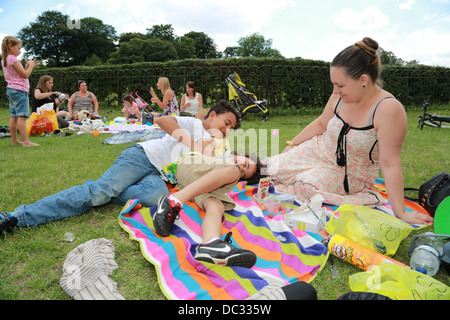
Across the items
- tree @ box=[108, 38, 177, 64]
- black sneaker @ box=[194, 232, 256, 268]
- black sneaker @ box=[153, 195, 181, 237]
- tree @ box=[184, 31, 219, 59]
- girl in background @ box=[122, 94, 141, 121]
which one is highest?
tree @ box=[184, 31, 219, 59]

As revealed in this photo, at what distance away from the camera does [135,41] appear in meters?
41.3

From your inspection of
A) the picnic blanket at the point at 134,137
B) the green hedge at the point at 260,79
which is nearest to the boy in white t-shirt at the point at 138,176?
the picnic blanket at the point at 134,137

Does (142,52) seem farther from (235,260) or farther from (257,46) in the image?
(235,260)

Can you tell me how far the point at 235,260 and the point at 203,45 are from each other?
72298 millimetres

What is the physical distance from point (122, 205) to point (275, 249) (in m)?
1.48

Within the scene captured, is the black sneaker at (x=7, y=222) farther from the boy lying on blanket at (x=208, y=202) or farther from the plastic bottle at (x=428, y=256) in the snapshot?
the plastic bottle at (x=428, y=256)

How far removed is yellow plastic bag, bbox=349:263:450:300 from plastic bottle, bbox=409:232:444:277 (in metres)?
0.23

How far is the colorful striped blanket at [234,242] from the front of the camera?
1674mm

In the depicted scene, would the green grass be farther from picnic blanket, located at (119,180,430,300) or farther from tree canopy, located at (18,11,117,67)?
tree canopy, located at (18,11,117,67)

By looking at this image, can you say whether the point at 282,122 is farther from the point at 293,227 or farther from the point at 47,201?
the point at 47,201

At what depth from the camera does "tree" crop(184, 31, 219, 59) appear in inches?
2667

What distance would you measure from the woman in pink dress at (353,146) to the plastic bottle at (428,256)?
1.56 feet

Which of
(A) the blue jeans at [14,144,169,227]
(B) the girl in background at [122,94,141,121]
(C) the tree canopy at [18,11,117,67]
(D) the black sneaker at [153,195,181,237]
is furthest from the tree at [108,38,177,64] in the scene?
(D) the black sneaker at [153,195,181,237]
